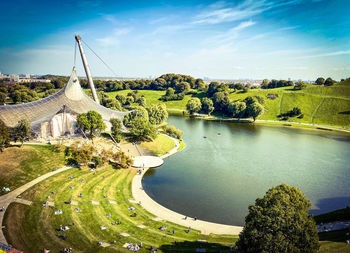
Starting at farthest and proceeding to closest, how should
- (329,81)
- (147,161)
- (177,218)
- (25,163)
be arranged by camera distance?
1. (329,81)
2. (147,161)
3. (25,163)
4. (177,218)

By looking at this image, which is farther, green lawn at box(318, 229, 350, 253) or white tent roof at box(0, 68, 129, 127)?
white tent roof at box(0, 68, 129, 127)

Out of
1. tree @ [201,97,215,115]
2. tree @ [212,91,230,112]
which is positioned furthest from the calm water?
tree @ [212,91,230,112]

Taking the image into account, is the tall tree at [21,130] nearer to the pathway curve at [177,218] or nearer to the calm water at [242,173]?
the pathway curve at [177,218]

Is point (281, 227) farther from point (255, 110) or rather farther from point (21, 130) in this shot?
point (255, 110)

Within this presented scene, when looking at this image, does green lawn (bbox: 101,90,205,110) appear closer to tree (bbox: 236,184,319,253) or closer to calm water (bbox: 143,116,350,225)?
calm water (bbox: 143,116,350,225)

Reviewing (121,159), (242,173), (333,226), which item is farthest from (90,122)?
(333,226)

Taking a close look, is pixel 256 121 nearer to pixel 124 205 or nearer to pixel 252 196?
pixel 252 196
